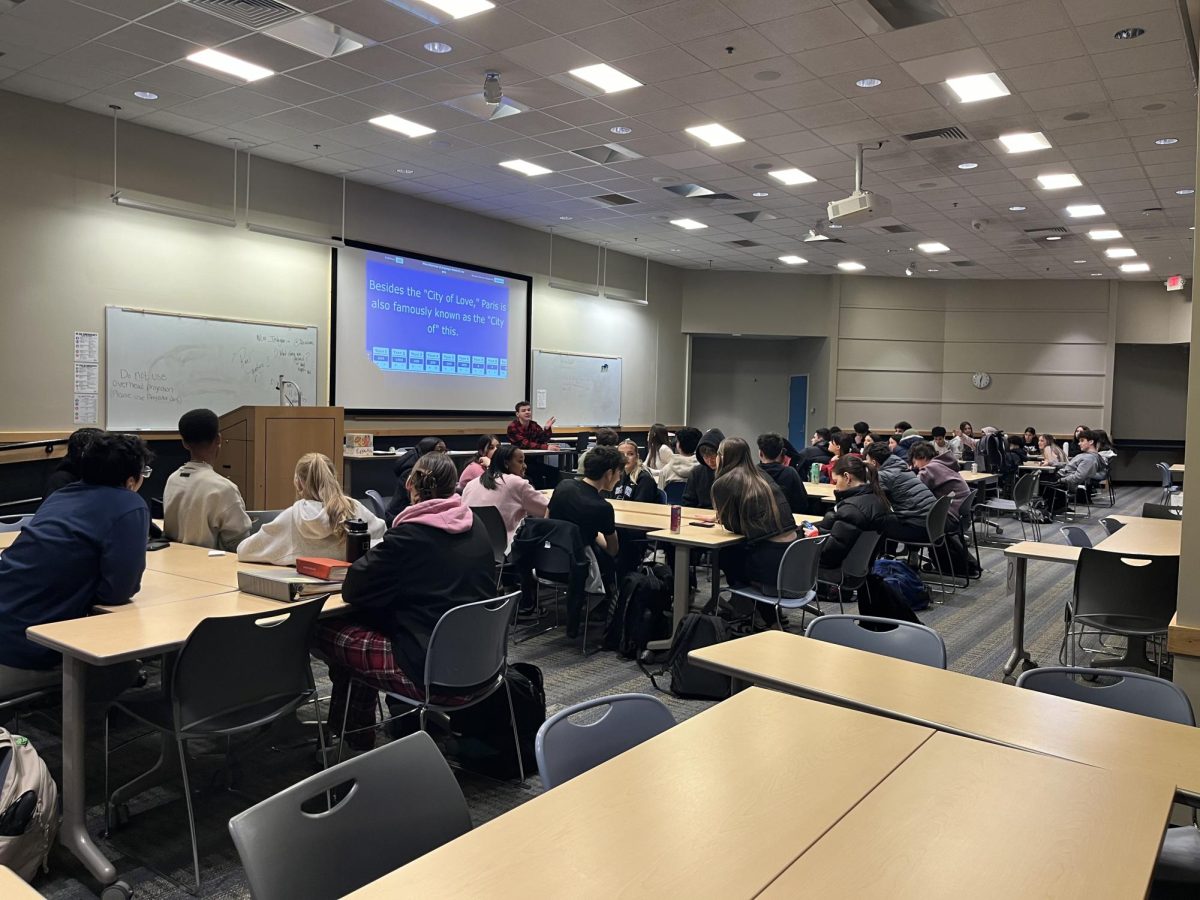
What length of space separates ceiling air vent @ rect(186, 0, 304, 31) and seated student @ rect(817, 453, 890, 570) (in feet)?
15.1

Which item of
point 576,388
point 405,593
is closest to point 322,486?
point 405,593

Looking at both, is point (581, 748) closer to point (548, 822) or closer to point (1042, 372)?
point (548, 822)

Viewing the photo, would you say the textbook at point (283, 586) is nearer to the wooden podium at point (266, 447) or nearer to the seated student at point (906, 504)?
the wooden podium at point (266, 447)

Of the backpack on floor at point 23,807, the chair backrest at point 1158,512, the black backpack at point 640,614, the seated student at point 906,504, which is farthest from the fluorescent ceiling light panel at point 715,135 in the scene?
the backpack on floor at point 23,807

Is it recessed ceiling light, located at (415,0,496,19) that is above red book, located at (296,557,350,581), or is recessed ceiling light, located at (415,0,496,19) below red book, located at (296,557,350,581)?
above

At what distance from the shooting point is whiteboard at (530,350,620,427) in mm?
12297

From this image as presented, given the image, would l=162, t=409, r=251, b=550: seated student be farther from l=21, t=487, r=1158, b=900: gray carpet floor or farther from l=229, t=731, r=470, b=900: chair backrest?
l=229, t=731, r=470, b=900: chair backrest

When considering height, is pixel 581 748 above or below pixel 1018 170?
below

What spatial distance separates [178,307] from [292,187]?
1795 mm

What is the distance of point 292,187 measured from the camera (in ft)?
29.3

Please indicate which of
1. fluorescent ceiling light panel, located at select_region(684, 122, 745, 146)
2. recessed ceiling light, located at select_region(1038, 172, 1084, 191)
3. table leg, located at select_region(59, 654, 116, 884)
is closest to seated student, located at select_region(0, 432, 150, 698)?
table leg, located at select_region(59, 654, 116, 884)

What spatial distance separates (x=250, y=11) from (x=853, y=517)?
487 cm

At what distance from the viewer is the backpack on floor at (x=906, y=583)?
21.7 feet

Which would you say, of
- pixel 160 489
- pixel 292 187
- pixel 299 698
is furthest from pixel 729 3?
pixel 160 489
